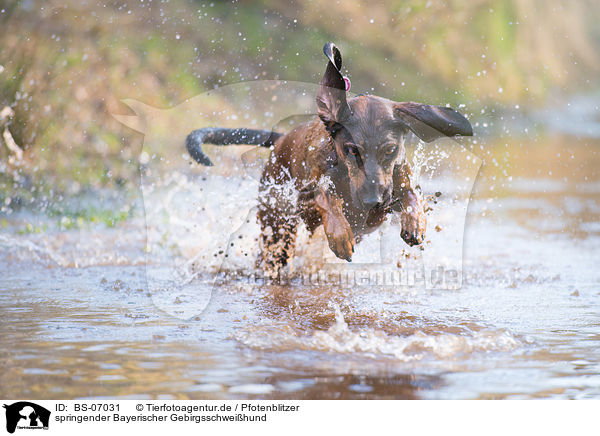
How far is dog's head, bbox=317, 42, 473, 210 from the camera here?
3352 mm

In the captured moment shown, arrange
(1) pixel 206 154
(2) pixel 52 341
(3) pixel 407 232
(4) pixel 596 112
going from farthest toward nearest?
(4) pixel 596 112 → (1) pixel 206 154 → (3) pixel 407 232 → (2) pixel 52 341

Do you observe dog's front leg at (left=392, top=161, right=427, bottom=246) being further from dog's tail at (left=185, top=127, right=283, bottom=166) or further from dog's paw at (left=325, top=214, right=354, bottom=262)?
dog's tail at (left=185, top=127, right=283, bottom=166)

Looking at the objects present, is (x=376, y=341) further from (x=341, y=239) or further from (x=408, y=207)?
(x=408, y=207)

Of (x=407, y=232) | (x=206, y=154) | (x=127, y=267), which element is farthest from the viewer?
(x=127, y=267)

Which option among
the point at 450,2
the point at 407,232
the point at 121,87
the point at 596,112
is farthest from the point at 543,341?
the point at 596,112

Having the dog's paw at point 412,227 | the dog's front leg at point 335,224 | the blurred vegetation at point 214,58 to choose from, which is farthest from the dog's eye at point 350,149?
the blurred vegetation at point 214,58

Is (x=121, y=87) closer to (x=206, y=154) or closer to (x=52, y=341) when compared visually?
(x=206, y=154)

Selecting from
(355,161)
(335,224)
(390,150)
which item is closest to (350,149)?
(355,161)

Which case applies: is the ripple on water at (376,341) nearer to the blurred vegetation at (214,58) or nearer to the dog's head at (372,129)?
the dog's head at (372,129)

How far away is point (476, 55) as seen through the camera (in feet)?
29.9

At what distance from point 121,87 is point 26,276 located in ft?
13.0

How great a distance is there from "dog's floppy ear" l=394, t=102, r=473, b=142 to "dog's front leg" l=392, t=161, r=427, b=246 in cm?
22

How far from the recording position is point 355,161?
11.2 ft

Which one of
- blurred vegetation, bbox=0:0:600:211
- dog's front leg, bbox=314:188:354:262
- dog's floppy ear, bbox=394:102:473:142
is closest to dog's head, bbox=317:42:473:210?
dog's floppy ear, bbox=394:102:473:142
